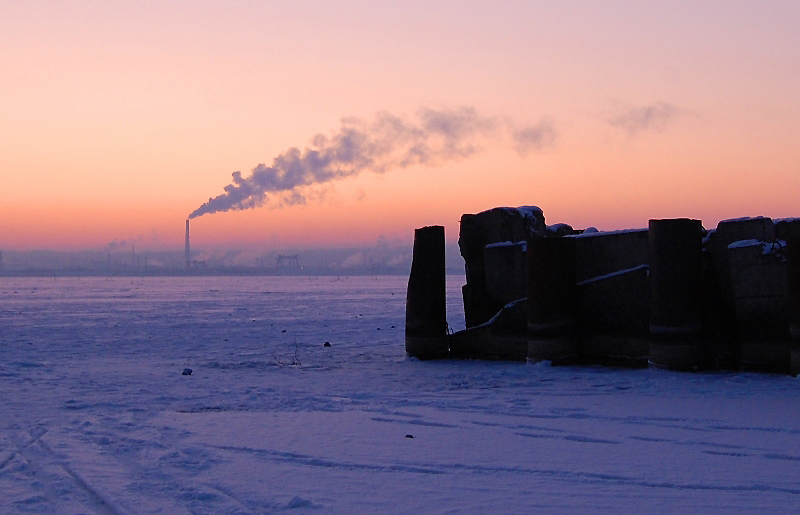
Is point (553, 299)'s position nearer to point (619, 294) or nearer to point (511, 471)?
point (619, 294)

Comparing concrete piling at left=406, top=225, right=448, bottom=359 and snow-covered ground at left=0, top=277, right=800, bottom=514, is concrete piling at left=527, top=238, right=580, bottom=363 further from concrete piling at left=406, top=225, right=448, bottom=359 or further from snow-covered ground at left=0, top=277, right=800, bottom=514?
concrete piling at left=406, top=225, right=448, bottom=359

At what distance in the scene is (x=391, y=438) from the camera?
6.79 metres

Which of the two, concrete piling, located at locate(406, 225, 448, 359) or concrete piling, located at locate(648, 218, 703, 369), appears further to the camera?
concrete piling, located at locate(406, 225, 448, 359)

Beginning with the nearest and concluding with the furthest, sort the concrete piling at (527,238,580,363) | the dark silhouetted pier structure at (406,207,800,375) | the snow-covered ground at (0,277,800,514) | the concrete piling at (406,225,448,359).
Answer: the snow-covered ground at (0,277,800,514), the dark silhouetted pier structure at (406,207,800,375), the concrete piling at (527,238,580,363), the concrete piling at (406,225,448,359)

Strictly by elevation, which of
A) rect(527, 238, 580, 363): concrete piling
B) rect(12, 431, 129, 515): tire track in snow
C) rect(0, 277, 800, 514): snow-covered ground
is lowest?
rect(0, 277, 800, 514): snow-covered ground

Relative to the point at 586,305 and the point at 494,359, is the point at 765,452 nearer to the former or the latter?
the point at 586,305

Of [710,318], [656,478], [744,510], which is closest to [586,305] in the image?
[710,318]

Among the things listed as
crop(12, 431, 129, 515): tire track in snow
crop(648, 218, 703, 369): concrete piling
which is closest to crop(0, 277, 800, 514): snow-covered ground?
crop(12, 431, 129, 515): tire track in snow

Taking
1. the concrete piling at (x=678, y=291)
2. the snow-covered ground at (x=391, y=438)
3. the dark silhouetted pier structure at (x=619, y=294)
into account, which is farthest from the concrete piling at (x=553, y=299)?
the concrete piling at (x=678, y=291)

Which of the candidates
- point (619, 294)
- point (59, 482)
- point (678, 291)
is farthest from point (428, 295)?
point (59, 482)

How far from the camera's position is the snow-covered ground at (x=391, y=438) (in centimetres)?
499

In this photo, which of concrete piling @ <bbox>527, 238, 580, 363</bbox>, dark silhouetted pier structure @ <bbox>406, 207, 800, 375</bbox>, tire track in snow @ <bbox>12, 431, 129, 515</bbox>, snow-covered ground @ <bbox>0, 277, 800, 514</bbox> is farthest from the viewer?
concrete piling @ <bbox>527, 238, 580, 363</bbox>

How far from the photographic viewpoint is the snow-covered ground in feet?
16.4

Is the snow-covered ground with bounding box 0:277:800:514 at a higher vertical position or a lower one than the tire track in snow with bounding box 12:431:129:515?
lower
